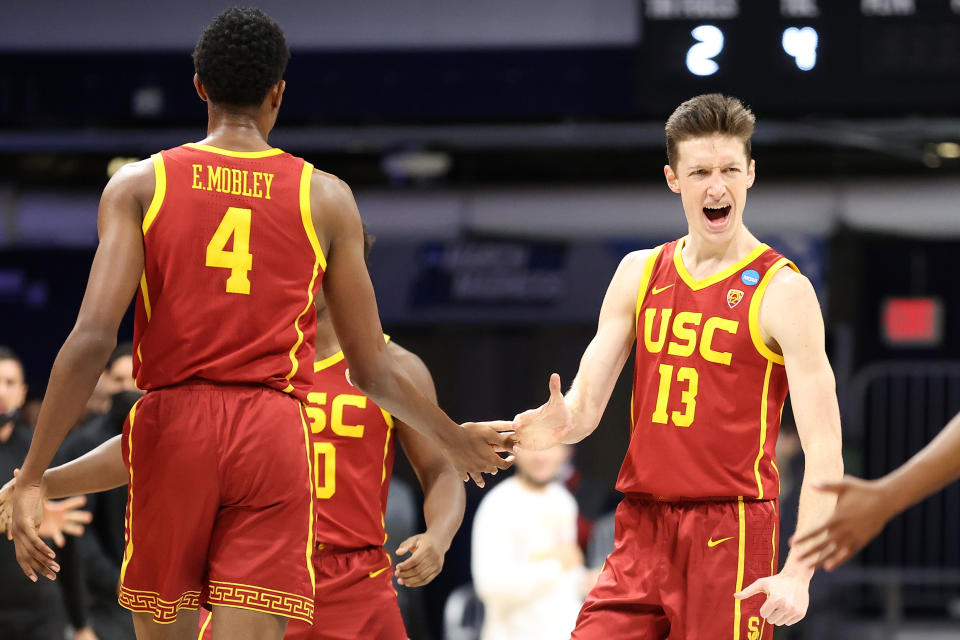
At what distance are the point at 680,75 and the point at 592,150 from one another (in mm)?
2835

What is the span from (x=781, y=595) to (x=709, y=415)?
572 mm

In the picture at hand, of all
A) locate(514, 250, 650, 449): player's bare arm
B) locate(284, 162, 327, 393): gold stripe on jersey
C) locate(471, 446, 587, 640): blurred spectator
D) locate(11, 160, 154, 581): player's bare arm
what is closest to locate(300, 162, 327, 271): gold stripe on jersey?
locate(284, 162, 327, 393): gold stripe on jersey

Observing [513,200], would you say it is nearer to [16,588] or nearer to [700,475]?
[16,588]

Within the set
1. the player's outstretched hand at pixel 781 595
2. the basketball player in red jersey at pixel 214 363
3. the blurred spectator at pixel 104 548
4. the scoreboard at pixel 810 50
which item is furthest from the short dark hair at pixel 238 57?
the scoreboard at pixel 810 50

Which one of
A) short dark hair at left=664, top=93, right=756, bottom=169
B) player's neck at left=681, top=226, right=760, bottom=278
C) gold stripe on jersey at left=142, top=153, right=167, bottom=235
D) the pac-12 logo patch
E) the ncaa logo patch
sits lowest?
the pac-12 logo patch

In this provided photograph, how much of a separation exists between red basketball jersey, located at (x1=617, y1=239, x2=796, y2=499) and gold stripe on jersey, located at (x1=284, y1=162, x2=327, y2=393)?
1156 mm

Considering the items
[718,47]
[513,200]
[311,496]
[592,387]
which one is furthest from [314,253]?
[513,200]

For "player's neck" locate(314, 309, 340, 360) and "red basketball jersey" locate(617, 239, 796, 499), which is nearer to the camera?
"red basketball jersey" locate(617, 239, 796, 499)

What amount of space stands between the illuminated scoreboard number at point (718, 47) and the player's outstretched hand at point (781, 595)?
13.1 feet

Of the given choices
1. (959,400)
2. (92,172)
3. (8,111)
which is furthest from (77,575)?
(959,400)

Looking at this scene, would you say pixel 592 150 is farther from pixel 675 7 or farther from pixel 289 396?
pixel 289 396

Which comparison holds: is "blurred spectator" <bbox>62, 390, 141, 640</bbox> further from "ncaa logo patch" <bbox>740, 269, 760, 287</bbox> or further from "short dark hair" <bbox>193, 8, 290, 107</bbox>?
"ncaa logo patch" <bbox>740, 269, 760, 287</bbox>

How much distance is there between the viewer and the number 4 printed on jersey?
12.1 ft

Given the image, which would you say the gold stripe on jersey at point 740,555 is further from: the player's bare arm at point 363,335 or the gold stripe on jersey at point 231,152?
the gold stripe on jersey at point 231,152
